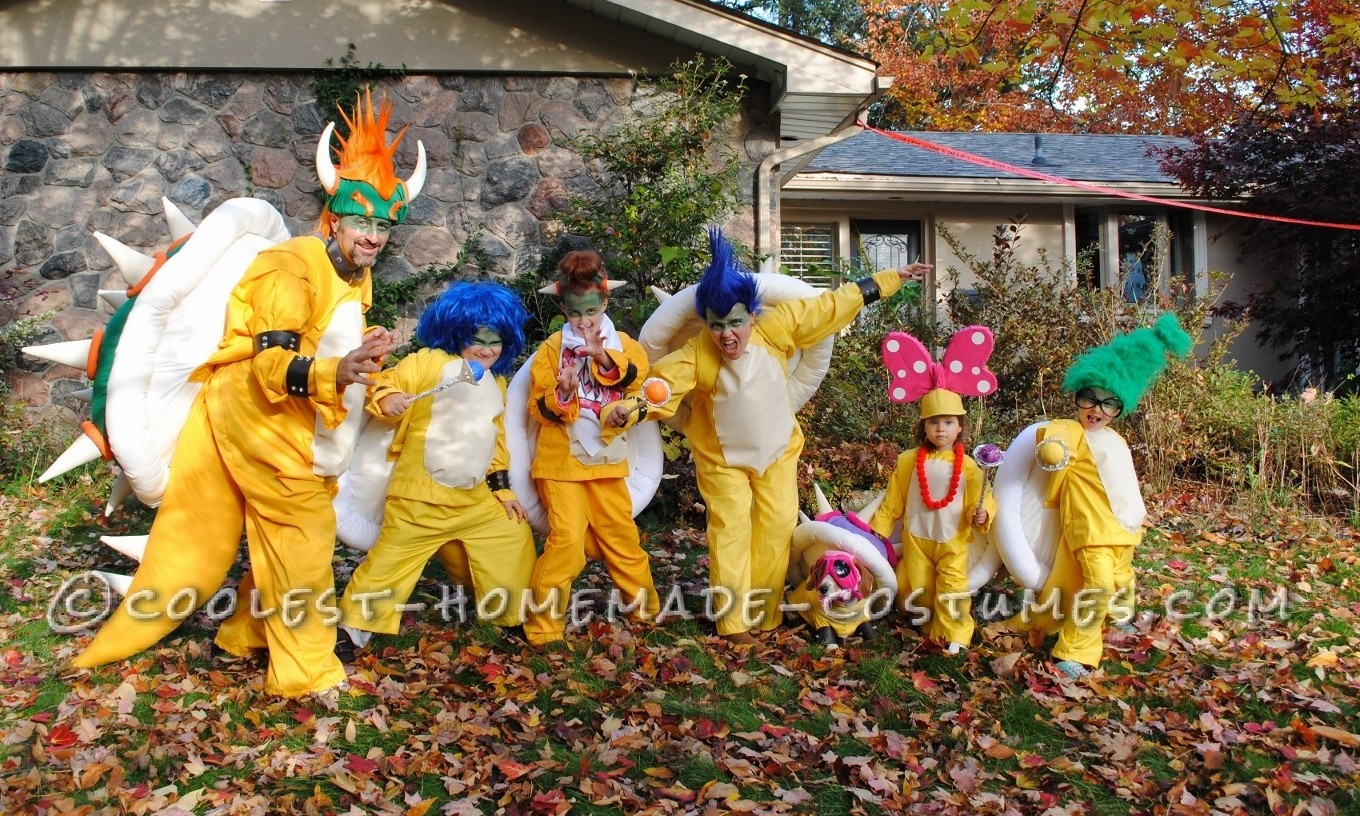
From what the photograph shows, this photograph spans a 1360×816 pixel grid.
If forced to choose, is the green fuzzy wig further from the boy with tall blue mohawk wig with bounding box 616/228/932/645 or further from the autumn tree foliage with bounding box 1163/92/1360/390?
the autumn tree foliage with bounding box 1163/92/1360/390

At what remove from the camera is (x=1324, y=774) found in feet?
12.1

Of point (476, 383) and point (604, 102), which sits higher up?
point (604, 102)

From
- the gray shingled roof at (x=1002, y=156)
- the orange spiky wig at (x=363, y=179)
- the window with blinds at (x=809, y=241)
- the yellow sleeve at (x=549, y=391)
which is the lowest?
the yellow sleeve at (x=549, y=391)

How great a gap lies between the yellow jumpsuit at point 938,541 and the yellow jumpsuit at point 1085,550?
0.33 m

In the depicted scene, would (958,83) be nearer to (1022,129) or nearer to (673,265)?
(1022,129)

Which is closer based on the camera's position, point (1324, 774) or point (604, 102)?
point (1324, 774)

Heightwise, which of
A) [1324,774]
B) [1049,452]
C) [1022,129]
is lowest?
[1324,774]

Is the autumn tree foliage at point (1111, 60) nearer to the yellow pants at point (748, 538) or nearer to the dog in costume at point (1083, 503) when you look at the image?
the dog in costume at point (1083, 503)

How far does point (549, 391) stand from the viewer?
4.59 metres

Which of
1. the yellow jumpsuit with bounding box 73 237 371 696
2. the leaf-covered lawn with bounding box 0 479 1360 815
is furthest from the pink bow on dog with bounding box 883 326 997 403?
the yellow jumpsuit with bounding box 73 237 371 696

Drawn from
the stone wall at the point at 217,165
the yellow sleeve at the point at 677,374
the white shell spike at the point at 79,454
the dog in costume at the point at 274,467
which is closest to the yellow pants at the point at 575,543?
the yellow sleeve at the point at 677,374

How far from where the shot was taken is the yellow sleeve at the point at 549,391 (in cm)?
458

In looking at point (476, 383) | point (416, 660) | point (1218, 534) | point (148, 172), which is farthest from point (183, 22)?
point (1218, 534)

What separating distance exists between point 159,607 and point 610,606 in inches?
78.4
